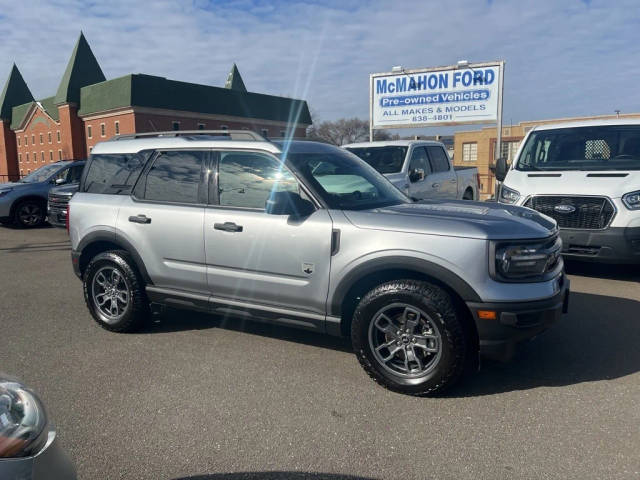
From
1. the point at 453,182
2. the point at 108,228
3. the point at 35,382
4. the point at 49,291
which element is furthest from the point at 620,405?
the point at 453,182

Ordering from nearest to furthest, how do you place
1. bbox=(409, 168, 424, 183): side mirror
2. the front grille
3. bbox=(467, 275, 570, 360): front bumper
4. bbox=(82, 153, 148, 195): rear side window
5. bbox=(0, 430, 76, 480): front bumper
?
bbox=(0, 430, 76, 480): front bumper < bbox=(467, 275, 570, 360): front bumper < bbox=(82, 153, 148, 195): rear side window < the front grille < bbox=(409, 168, 424, 183): side mirror

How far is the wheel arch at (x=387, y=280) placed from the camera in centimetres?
342

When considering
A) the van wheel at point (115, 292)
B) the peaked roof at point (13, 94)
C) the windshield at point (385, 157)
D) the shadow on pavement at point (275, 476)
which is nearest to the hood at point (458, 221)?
the shadow on pavement at point (275, 476)

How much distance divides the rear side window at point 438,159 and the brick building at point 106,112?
42240 mm

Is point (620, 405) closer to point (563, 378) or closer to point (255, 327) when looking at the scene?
point (563, 378)

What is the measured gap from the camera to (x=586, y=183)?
666 centimetres

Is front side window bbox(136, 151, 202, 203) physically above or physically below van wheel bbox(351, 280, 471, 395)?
above

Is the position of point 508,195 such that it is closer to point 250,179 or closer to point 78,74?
point 250,179

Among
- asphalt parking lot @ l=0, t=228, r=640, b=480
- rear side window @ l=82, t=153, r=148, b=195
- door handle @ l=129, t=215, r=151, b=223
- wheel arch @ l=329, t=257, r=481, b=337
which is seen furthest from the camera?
rear side window @ l=82, t=153, r=148, b=195

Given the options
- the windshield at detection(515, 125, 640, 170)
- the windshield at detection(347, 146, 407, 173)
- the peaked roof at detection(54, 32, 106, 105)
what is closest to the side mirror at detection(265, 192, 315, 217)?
the windshield at detection(515, 125, 640, 170)

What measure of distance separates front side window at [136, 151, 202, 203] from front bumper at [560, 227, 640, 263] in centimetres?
469

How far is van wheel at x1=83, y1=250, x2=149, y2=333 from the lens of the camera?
15.8ft

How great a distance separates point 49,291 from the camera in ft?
22.1

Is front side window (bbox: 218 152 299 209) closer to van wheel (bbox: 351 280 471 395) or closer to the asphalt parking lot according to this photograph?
van wheel (bbox: 351 280 471 395)
